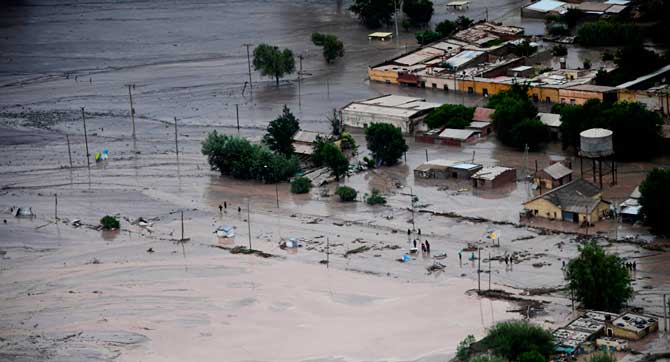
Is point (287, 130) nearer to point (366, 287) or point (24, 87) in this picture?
point (366, 287)

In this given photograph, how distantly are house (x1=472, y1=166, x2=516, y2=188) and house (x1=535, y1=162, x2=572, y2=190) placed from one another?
3.45 ft

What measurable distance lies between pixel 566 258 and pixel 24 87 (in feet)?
111

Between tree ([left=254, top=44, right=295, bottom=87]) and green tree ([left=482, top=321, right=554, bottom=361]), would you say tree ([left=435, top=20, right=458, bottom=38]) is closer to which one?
tree ([left=254, top=44, right=295, bottom=87])

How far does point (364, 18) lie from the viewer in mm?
73000

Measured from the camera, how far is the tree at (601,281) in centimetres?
3512

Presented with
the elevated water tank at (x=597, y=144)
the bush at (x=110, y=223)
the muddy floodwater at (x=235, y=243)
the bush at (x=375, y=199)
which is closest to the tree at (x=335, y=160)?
the muddy floodwater at (x=235, y=243)

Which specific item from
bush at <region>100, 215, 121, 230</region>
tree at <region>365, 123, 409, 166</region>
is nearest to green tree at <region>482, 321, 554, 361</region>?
bush at <region>100, 215, 121, 230</region>

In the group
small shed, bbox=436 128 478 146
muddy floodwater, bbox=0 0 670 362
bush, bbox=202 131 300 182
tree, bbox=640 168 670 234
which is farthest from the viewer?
small shed, bbox=436 128 478 146

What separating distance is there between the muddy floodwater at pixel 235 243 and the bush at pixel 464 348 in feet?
1.20

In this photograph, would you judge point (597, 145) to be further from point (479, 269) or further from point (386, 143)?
point (386, 143)

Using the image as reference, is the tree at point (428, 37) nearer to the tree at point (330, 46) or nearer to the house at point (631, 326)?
the tree at point (330, 46)

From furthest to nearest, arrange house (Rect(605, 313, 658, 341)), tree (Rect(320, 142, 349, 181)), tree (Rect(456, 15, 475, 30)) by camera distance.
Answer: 1. tree (Rect(456, 15, 475, 30))
2. tree (Rect(320, 142, 349, 181))
3. house (Rect(605, 313, 658, 341))

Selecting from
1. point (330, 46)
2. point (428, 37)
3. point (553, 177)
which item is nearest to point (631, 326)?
point (553, 177)

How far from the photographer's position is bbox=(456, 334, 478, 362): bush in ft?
110
